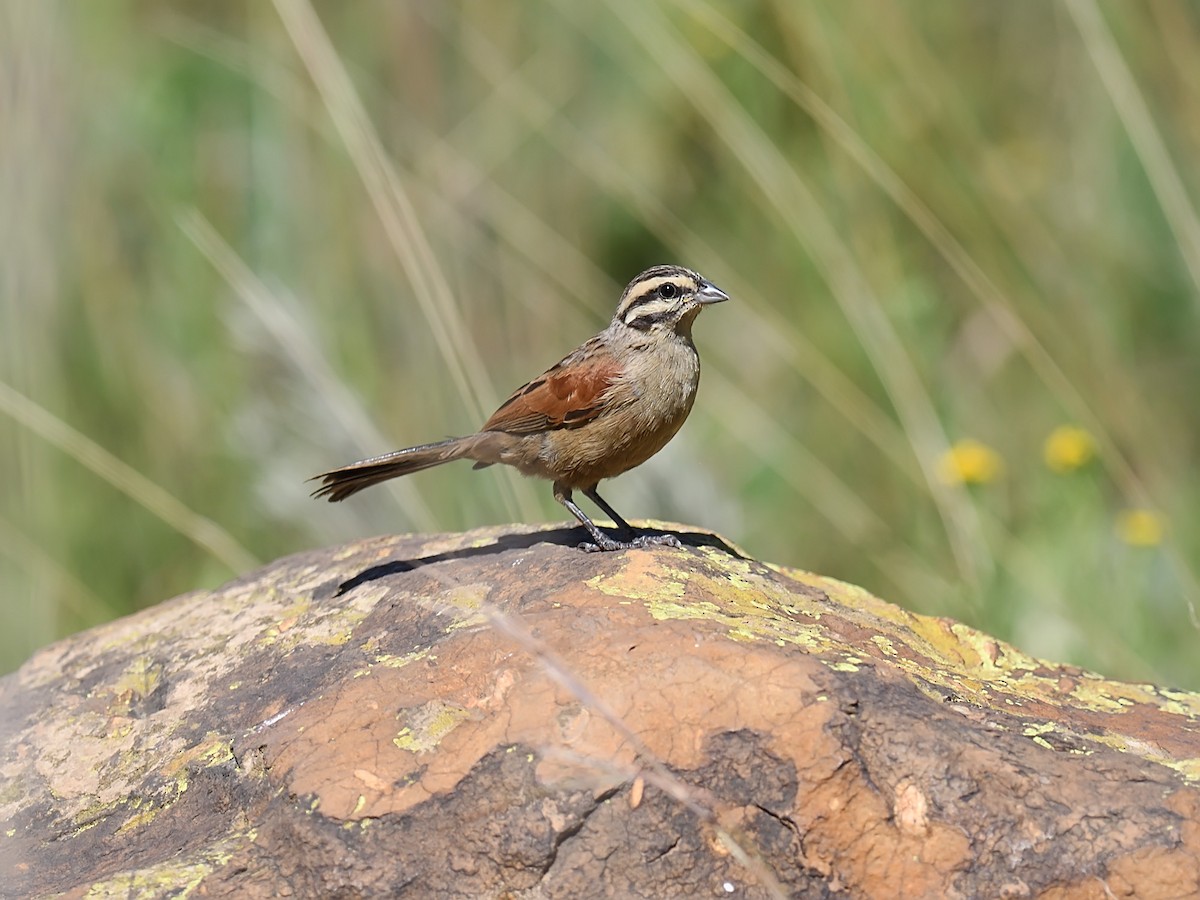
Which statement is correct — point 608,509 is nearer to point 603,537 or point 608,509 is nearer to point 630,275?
point 603,537

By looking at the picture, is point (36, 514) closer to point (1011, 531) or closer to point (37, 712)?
point (37, 712)

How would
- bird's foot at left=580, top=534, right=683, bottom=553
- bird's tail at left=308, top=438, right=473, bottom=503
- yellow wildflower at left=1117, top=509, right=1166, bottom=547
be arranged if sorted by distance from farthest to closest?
yellow wildflower at left=1117, top=509, right=1166, bottom=547 < bird's tail at left=308, top=438, right=473, bottom=503 < bird's foot at left=580, top=534, right=683, bottom=553

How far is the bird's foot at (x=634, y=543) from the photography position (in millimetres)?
4023

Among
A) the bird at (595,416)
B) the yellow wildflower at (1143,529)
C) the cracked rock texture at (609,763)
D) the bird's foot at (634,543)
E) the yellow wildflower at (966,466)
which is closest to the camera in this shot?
the cracked rock texture at (609,763)

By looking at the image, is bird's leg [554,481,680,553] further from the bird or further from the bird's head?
the bird's head

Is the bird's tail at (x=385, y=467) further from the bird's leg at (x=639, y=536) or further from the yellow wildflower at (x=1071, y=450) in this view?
the yellow wildflower at (x=1071, y=450)

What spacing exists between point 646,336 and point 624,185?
2.21 ft

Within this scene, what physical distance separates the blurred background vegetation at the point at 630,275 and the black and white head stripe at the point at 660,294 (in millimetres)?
349

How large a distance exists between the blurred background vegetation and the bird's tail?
13cm

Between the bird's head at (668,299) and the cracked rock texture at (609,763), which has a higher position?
the bird's head at (668,299)

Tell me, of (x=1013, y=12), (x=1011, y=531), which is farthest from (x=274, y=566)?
(x=1013, y=12)

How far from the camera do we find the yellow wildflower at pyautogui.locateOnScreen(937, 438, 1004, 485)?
5.60 meters


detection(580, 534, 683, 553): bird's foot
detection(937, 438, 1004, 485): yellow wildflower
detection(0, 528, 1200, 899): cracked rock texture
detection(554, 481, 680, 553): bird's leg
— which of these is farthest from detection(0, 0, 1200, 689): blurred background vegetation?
detection(0, 528, 1200, 899): cracked rock texture

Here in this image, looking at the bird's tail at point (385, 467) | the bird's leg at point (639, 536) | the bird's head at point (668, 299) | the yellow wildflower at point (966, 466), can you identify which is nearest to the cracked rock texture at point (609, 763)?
the bird's leg at point (639, 536)
